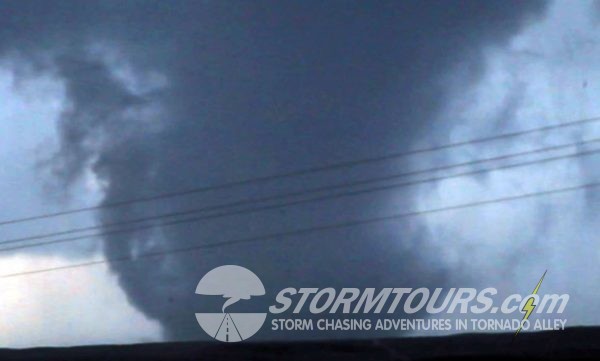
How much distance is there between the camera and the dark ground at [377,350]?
319 inches

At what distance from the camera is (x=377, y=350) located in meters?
8.48

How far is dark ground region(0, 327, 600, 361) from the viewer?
26.6ft

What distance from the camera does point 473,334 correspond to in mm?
8609

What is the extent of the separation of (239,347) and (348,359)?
1.15 meters

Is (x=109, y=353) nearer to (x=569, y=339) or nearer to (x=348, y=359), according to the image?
(x=348, y=359)

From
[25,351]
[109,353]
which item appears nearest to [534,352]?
[109,353]

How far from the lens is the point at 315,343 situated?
28.4 ft

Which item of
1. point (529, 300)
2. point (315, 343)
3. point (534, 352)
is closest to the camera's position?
point (534, 352)

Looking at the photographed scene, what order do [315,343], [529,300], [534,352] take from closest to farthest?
[534,352]
[315,343]
[529,300]

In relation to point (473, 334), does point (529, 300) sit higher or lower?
higher

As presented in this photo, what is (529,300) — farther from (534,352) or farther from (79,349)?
(79,349)

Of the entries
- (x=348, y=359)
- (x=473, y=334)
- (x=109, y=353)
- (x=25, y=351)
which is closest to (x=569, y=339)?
(x=473, y=334)

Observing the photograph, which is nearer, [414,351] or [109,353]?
[414,351]

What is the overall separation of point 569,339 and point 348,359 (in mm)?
2205
